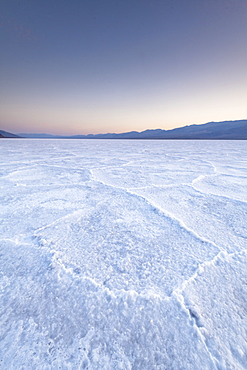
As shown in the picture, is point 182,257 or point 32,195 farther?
point 32,195

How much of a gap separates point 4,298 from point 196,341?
24.6 inches

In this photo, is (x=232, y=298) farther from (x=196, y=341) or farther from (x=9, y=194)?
(x=9, y=194)

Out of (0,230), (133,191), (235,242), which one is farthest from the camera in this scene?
(133,191)

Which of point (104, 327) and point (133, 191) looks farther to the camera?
point (133, 191)

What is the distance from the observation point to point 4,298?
0.58 meters

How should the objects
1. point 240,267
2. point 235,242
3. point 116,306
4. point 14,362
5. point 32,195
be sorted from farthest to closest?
point 32,195
point 235,242
point 240,267
point 116,306
point 14,362

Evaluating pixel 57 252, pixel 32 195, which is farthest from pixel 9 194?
pixel 57 252

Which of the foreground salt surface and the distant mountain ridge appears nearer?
the foreground salt surface

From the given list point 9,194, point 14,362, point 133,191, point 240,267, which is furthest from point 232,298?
point 9,194

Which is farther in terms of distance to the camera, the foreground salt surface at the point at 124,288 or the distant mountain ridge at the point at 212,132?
the distant mountain ridge at the point at 212,132

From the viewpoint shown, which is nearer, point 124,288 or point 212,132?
point 124,288

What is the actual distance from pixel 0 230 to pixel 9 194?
0.68 m

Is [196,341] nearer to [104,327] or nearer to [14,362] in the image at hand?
[104,327]

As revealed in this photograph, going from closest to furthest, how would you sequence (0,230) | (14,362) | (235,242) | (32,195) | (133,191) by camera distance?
(14,362)
(235,242)
(0,230)
(32,195)
(133,191)
